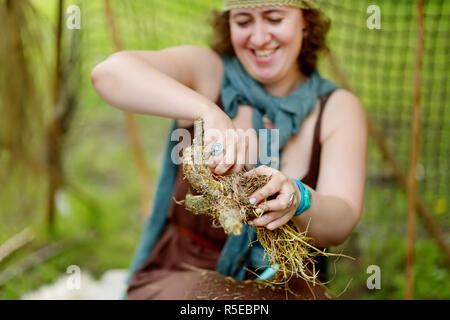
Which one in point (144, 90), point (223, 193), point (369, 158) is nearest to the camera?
point (223, 193)

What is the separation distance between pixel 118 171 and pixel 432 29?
2568 millimetres

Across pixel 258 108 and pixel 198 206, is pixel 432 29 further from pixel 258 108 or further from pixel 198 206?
pixel 198 206

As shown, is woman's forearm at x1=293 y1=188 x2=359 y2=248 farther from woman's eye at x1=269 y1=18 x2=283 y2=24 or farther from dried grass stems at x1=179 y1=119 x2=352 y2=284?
woman's eye at x1=269 y1=18 x2=283 y2=24

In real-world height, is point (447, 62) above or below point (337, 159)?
above

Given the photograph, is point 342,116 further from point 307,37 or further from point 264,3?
point 264,3

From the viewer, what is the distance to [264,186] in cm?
104

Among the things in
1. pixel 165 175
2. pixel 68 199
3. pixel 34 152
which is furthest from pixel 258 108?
pixel 68 199

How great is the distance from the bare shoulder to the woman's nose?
335 mm

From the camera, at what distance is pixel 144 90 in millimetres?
1237

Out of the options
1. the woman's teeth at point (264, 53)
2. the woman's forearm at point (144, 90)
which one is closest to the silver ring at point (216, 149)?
the woman's forearm at point (144, 90)

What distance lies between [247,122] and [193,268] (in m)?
0.51

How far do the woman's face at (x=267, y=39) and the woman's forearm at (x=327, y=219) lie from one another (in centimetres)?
44

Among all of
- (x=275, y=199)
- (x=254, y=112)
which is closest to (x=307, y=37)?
(x=254, y=112)

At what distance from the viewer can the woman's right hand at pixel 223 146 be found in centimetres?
104
